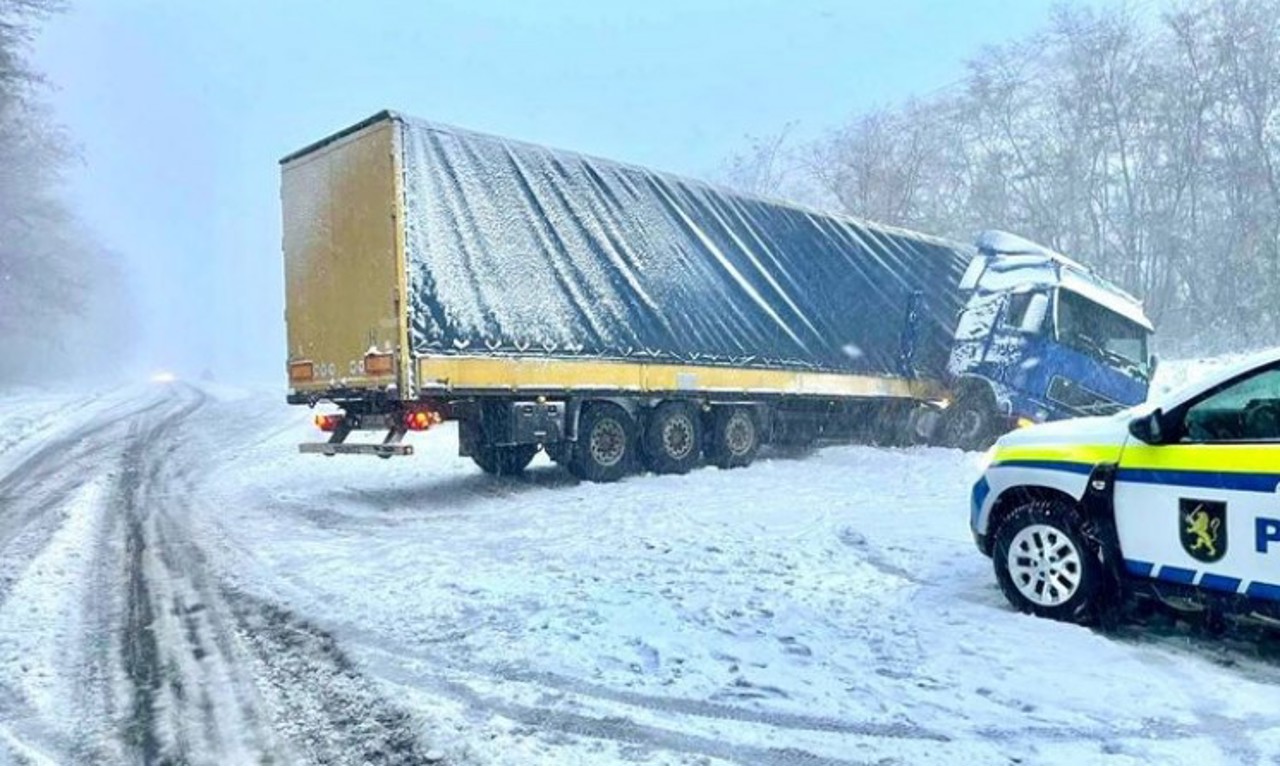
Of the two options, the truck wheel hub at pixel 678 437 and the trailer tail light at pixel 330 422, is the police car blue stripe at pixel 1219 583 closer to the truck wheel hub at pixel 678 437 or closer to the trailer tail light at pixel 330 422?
the truck wheel hub at pixel 678 437

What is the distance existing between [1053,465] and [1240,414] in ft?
3.01

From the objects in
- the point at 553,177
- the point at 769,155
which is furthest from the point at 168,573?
the point at 769,155

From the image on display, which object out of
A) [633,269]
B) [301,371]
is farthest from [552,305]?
[301,371]

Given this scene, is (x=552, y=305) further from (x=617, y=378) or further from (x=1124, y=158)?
(x=1124, y=158)

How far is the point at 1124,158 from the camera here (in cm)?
3191

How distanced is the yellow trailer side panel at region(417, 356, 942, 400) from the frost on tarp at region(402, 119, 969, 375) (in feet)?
0.44

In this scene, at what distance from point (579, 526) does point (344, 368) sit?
3.04m

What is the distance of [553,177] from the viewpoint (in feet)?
32.1

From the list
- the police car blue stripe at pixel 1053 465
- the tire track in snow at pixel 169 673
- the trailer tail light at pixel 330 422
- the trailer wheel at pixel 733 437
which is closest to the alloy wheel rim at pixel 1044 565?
the police car blue stripe at pixel 1053 465

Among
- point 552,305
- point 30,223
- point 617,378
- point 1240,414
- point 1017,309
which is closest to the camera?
point 1240,414

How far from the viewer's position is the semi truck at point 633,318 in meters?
8.50

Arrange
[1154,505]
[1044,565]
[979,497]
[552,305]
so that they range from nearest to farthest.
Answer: [1154,505]
[1044,565]
[979,497]
[552,305]

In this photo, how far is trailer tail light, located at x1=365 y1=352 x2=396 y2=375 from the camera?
322 inches

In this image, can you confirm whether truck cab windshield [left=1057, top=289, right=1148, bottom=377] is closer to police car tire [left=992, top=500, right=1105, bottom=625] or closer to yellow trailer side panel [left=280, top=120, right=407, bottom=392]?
police car tire [left=992, top=500, right=1105, bottom=625]
